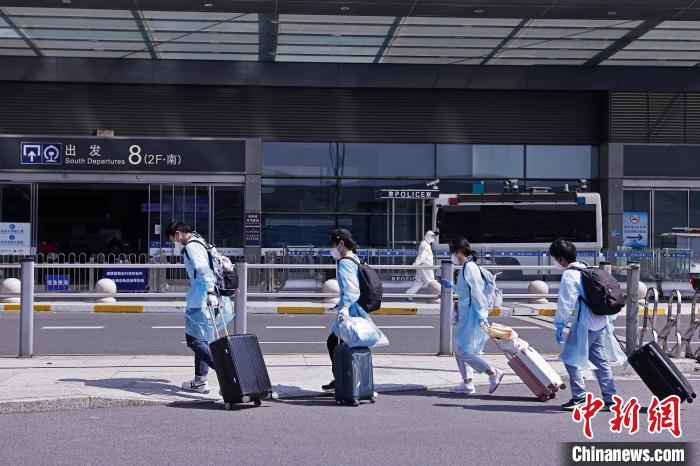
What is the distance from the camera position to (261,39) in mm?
25516

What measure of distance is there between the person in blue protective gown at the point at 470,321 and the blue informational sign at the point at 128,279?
11.2 m

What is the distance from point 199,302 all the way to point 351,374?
166 centimetres

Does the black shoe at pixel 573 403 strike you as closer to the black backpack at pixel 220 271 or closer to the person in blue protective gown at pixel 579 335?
the person in blue protective gown at pixel 579 335

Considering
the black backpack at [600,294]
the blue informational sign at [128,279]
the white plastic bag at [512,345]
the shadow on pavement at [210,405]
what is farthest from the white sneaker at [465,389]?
the blue informational sign at [128,279]

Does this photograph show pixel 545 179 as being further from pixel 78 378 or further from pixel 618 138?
pixel 78 378

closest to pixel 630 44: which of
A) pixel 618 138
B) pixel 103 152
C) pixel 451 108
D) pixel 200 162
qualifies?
pixel 618 138

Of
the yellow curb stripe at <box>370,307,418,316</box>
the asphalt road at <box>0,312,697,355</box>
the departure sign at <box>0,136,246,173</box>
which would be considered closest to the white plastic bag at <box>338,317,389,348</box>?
the asphalt road at <box>0,312,697,355</box>

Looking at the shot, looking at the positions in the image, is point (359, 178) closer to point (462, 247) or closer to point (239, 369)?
point (462, 247)

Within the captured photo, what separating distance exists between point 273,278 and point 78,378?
9813mm

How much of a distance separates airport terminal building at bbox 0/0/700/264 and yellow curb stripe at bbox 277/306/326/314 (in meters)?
7.39

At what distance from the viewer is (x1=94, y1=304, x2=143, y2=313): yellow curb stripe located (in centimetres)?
1869

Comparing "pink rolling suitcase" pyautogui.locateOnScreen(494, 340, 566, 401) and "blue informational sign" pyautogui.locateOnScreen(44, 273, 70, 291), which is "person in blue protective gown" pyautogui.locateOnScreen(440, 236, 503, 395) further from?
"blue informational sign" pyautogui.locateOnScreen(44, 273, 70, 291)

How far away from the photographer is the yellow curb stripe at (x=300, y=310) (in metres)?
18.9

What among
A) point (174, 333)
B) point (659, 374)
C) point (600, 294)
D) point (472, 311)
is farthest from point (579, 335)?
point (174, 333)
